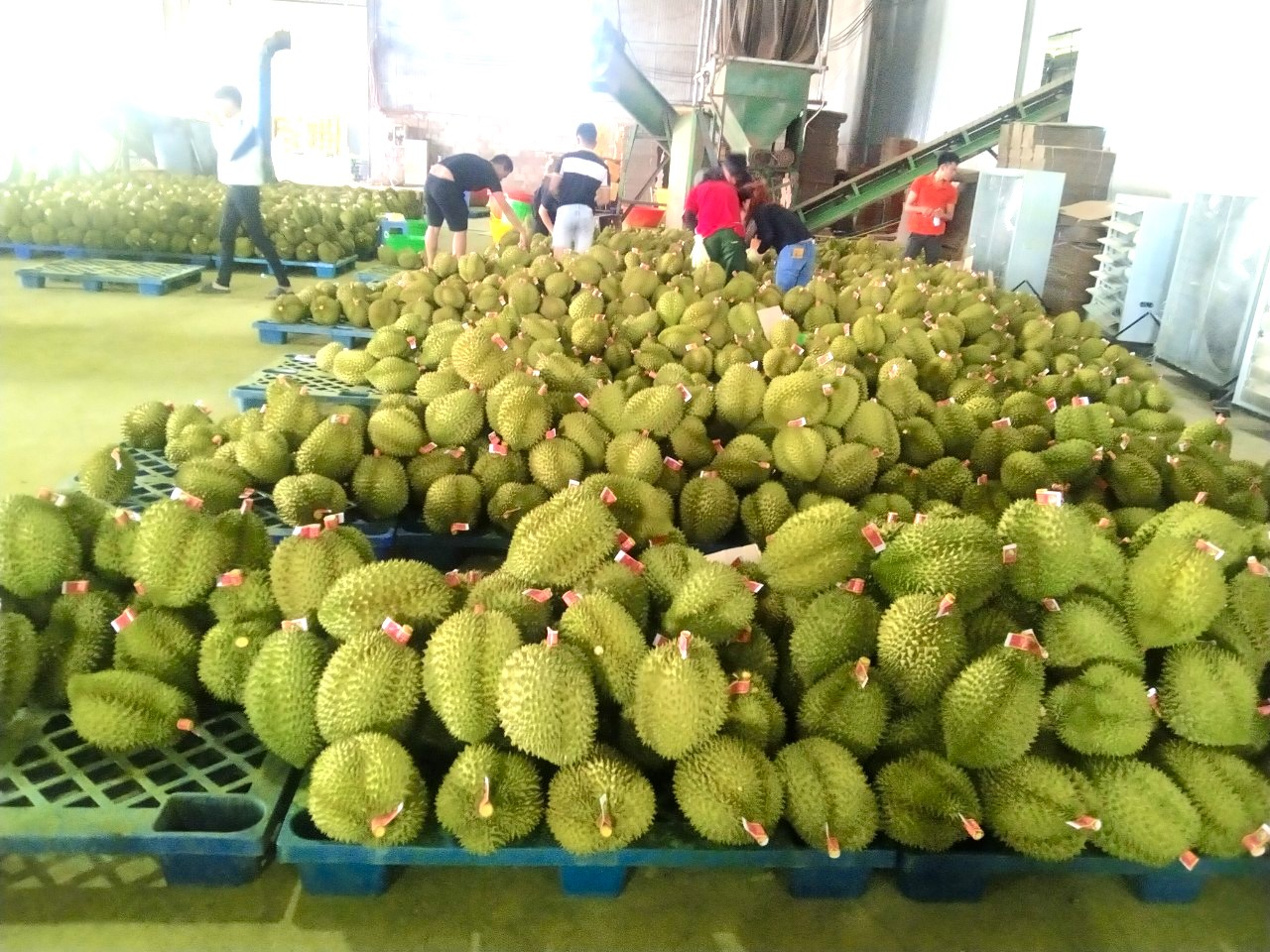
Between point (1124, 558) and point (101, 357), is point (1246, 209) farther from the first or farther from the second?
point (101, 357)

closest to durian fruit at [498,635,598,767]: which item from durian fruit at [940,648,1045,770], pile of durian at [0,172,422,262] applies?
durian fruit at [940,648,1045,770]

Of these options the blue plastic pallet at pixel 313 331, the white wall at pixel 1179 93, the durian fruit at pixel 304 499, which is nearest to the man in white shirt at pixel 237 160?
the blue plastic pallet at pixel 313 331

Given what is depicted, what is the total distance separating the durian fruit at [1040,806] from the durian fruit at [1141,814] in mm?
39

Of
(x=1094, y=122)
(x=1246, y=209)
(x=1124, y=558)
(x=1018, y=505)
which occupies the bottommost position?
(x=1124, y=558)

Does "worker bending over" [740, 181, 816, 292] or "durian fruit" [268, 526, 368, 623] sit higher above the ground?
"worker bending over" [740, 181, 816, 292]

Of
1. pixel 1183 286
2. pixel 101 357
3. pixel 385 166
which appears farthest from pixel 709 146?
pixel 385 166

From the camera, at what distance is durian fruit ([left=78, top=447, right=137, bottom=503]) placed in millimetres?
2746

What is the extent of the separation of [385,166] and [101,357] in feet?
54.8

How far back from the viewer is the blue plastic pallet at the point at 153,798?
1698 mm

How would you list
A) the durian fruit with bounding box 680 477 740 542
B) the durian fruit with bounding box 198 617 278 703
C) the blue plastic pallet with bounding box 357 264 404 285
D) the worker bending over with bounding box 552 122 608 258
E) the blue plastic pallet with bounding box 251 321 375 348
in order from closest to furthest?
the durian fruit with bounding box 198 617 278 703, the durian fruit with bounding box 680 477 740 542, the blue plastic pallet with bounding box 251 321 375 348, the worker bending over with bounding box 552 122 608 258, the blue plastic pallet with bounding box 357 264 404 285

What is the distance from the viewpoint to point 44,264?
771 cm

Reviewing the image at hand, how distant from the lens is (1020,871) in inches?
76.7

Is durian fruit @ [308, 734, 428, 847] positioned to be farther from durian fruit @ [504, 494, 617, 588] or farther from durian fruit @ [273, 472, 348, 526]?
durian fruit @ [273, 472, 348, 526]

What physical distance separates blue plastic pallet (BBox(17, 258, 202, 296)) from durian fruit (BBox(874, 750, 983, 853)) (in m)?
7.73
